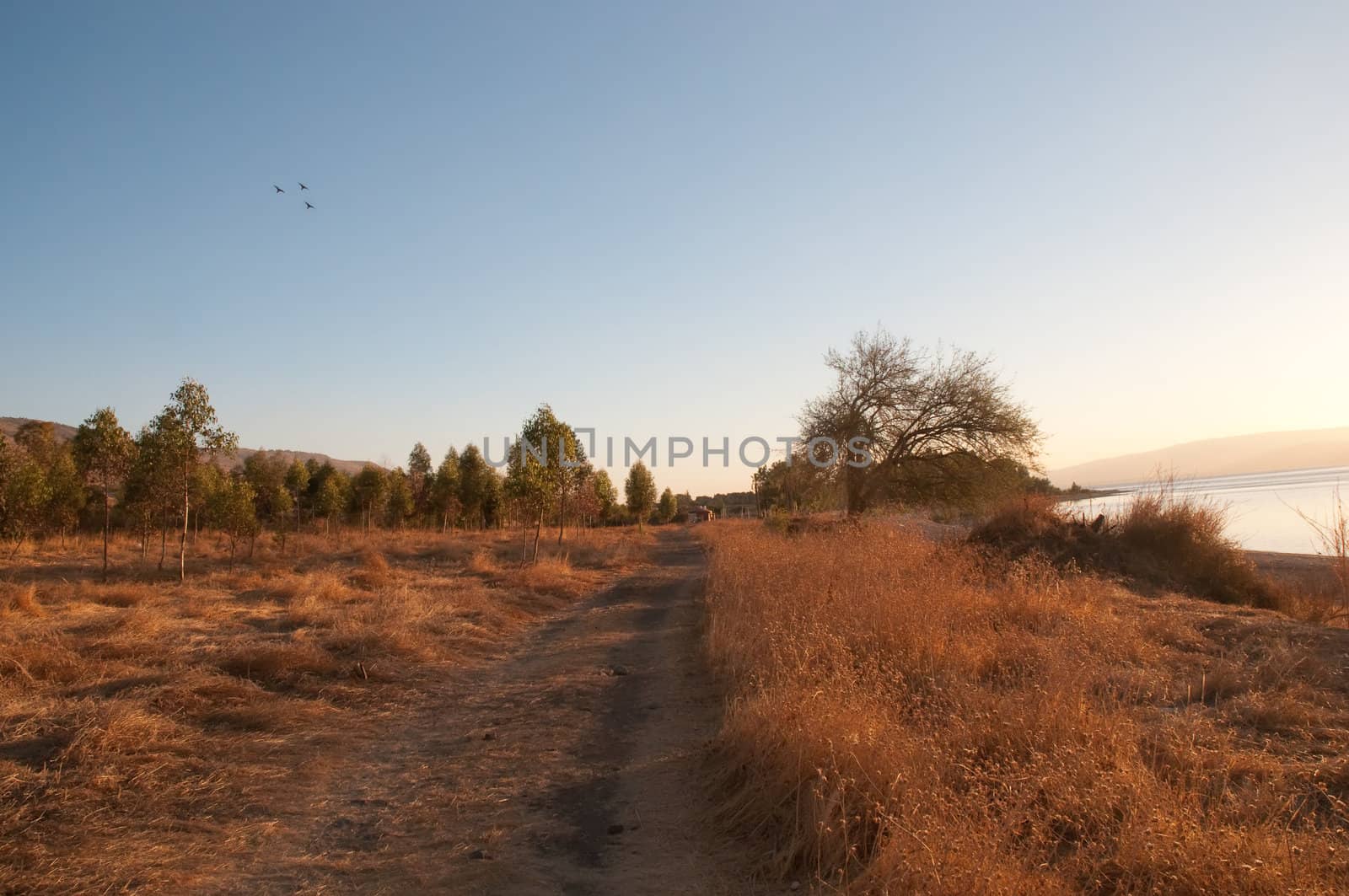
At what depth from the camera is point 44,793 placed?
174 inches

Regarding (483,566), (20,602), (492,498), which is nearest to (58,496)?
(483,566)

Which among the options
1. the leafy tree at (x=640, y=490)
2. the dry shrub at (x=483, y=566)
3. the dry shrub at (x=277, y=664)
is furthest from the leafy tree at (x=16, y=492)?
the leafy tree at (x=640, y=490)

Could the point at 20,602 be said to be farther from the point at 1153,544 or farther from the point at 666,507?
the point at 666,507

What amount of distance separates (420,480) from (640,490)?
20.4 metres

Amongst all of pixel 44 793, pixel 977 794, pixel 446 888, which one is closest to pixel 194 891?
pixel 446 888

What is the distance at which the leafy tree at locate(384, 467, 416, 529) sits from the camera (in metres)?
45.1

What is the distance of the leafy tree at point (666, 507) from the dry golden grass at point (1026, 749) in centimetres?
8752

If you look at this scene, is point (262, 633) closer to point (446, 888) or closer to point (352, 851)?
point (352, 851)

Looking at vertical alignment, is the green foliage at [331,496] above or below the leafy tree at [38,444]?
below

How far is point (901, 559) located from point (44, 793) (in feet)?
30.4

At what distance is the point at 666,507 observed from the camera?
316 feet

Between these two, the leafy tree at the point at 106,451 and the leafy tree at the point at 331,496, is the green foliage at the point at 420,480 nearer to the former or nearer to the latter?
the leafy tree at the point at 331,496

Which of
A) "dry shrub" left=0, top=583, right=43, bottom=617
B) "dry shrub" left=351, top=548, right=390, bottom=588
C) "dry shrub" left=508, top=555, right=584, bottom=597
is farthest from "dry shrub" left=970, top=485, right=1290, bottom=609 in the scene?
"dry shrub" left=0, top=583, right=43, bottom=617

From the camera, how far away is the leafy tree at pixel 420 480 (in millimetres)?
49875
